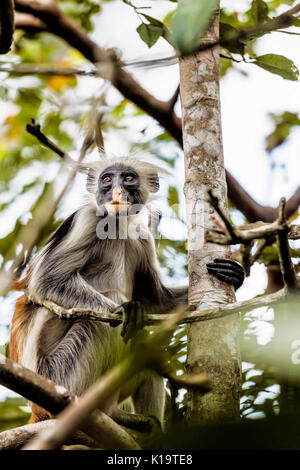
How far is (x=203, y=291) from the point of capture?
2969 millimetres

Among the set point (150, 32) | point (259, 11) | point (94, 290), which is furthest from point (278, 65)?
point (94, 290)

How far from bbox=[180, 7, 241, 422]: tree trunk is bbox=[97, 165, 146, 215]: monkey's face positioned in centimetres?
119

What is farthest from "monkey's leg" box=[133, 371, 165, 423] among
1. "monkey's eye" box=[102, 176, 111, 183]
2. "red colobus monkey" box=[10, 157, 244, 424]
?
"monkey's eye" box=[102, 176, 111, 183]

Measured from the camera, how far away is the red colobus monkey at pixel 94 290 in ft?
13.1

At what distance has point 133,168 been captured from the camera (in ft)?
16.9

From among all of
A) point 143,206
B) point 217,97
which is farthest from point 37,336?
point 217,97

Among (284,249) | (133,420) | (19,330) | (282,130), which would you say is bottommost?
(284,249)

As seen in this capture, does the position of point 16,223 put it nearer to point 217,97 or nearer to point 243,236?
point 217,97

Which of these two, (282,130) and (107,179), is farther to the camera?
(282,130)

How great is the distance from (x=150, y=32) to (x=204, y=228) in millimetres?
1217

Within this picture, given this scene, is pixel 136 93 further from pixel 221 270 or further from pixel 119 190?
pixel 221 270

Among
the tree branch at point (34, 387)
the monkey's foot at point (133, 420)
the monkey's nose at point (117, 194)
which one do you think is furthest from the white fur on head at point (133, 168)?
the tree branch at point (34, 387)

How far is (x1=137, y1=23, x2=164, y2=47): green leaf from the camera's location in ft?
10.5

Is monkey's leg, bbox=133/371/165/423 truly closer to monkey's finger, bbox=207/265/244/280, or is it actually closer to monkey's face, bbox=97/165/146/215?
monkey's face, bbox=97/165/146/215
